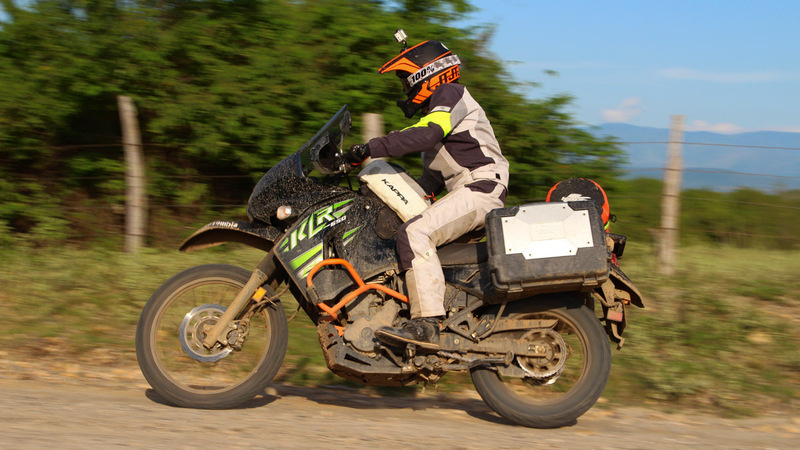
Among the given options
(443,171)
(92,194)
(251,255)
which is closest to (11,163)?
(92,194)

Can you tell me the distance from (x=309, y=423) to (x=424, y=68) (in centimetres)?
212

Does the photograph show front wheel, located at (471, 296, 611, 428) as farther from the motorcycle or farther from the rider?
the rider

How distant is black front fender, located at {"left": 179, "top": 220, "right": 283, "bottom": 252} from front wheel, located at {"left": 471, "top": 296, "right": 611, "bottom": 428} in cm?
143

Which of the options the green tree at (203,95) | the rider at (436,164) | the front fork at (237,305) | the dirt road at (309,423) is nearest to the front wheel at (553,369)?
the dirt road at (309,423)

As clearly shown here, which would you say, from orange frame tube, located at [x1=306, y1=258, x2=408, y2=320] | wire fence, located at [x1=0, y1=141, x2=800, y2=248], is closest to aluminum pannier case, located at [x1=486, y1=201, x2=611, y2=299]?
orange frame tube, located at [x1=306, y1=258, x2=408, y2=320]

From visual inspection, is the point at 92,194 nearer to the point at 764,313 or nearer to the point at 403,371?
the point at 403,371

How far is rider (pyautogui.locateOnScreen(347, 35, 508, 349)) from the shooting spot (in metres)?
4.24

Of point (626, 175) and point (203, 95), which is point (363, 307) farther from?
point (626, 175)

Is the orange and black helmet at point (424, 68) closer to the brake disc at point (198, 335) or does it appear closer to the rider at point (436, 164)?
the rider at point (436, 164)

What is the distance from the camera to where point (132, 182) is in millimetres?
7996

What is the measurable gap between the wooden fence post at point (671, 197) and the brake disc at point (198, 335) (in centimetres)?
476

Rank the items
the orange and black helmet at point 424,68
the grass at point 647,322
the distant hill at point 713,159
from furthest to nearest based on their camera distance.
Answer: the distant hill at point 713,159 < the grass at point 647,322 < the orange and black helmet at point 424,68

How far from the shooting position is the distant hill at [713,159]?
7746mm

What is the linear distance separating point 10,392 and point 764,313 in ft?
18.8
